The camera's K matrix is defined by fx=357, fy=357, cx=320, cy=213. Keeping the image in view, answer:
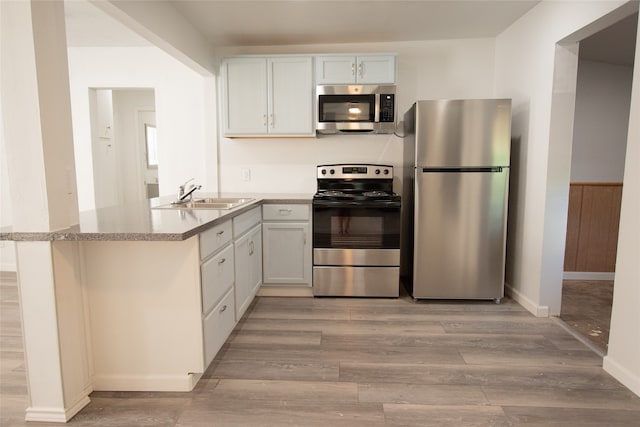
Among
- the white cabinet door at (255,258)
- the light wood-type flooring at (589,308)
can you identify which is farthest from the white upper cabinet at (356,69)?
the light wood-type flooring at (589,308)

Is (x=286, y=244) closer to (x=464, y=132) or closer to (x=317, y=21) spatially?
(x=464, y=132)

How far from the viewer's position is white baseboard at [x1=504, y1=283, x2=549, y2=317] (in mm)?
2668

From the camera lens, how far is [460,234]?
9.46 feet

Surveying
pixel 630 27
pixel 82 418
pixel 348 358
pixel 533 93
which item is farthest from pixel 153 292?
pixel 630 27

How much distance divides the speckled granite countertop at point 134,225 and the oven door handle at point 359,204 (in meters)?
0.89

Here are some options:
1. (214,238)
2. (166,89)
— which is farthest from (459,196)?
(166,89)

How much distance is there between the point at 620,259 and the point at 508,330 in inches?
34.1

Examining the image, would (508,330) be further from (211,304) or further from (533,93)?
(211,304)

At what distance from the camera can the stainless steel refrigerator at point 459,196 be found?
2770 millimetres

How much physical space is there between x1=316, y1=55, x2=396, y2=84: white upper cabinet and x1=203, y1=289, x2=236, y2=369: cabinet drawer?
2066mm

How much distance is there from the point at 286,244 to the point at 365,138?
1.33 metres

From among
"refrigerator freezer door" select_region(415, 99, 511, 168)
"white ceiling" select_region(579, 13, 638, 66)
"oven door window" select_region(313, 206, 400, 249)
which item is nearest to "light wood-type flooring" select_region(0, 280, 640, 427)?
"oven door window" select_region(313, 206, 400, 249)

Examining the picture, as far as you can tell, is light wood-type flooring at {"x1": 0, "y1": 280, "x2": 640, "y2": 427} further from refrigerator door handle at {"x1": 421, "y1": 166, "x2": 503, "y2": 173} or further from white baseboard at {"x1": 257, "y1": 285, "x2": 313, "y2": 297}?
refrigerator door handle at {"x1": 421, "y1": 166, "x2": 503, "y2": 173}

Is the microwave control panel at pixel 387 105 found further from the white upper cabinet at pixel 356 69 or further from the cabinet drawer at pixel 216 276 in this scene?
the cabinet drawer at pixel 216 276
